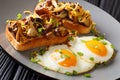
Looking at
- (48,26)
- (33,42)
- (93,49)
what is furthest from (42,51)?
(93,49)

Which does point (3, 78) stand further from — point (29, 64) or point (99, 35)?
point (99, 35)

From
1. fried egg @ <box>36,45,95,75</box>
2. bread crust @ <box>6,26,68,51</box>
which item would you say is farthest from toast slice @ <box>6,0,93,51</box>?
fried egg @ <box>36,45,95,75</box>

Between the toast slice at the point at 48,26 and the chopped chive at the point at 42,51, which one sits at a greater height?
the toast slice at the point at 48,26

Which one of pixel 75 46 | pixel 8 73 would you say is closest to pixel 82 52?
pixel 75 46

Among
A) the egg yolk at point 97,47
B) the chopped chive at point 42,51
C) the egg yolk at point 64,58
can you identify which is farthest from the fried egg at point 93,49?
the chopped chive at point 42,51

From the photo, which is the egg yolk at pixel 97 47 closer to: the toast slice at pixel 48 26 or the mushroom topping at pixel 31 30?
the toast slice at pixel 48 26

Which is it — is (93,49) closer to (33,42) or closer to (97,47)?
(97,47)
